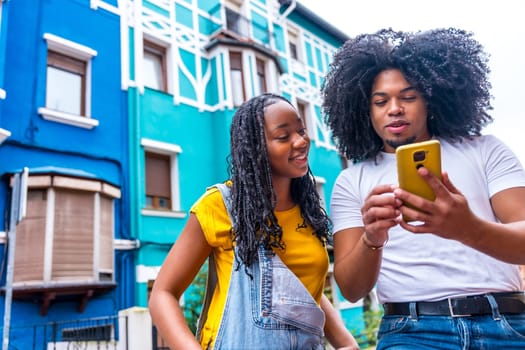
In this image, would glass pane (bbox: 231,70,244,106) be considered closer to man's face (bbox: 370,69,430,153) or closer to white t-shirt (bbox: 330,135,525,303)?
man's face (bbox: 370,69,430,153)

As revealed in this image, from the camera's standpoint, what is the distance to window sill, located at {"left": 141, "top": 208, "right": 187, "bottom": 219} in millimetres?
6925

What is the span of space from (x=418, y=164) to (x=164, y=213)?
6550 millimetres

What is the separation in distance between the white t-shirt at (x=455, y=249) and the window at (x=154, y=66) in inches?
283

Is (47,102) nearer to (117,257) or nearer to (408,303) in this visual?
(117,257)

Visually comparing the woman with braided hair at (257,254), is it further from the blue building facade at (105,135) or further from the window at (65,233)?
the window at (65,233)

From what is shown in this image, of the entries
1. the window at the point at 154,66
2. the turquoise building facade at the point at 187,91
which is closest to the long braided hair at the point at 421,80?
the turquoise building facade at the point at 187,91

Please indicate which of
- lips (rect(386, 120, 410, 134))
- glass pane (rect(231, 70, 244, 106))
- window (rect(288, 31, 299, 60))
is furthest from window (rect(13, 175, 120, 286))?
window (rect(288, 31, 299, 60))

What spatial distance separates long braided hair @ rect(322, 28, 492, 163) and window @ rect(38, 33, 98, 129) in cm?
543

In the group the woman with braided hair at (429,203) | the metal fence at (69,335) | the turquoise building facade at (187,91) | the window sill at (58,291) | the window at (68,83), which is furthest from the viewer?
the turquoise building facade at (187,91)

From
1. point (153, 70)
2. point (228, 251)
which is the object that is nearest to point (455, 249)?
point (228, 251)

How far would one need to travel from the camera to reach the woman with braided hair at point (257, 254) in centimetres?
129

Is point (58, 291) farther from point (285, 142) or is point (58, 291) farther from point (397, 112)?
point (397, 112)

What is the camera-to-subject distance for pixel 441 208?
990mm

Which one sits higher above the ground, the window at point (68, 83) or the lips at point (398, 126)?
the window at point (68, 83)
